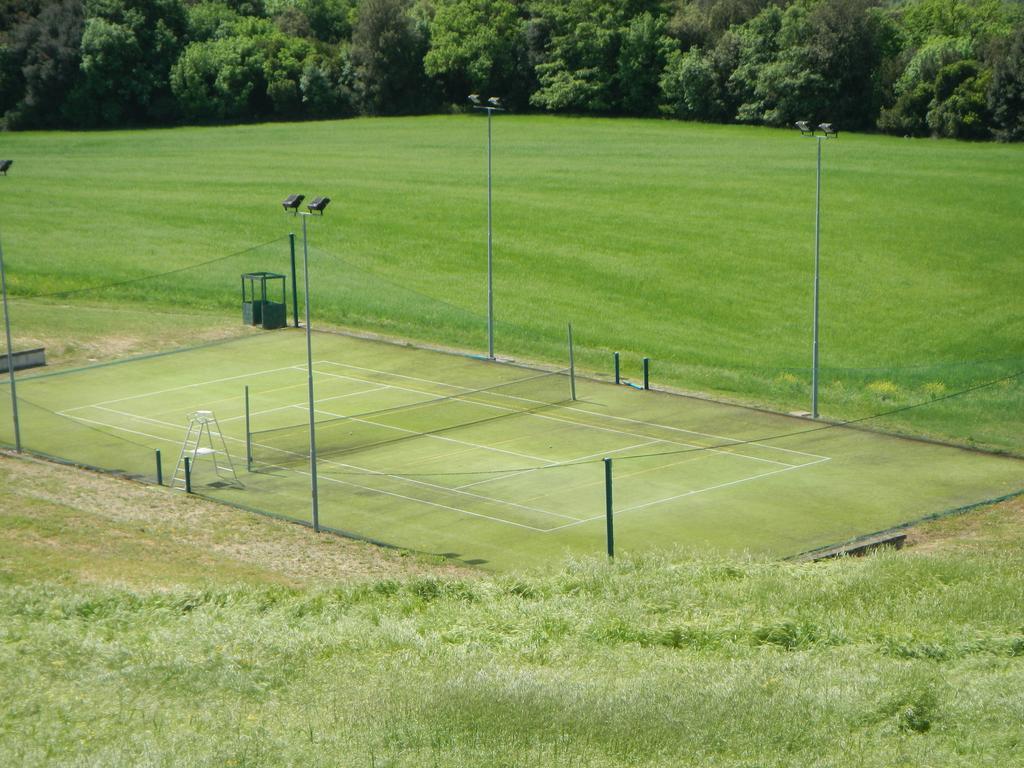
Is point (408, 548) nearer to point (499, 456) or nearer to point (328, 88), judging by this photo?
point (499, 456)

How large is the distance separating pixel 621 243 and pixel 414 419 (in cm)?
2405

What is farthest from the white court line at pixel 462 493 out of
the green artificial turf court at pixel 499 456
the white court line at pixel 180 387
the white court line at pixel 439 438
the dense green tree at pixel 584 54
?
the dense green tree at pixel 584 54

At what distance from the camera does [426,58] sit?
87.6 m

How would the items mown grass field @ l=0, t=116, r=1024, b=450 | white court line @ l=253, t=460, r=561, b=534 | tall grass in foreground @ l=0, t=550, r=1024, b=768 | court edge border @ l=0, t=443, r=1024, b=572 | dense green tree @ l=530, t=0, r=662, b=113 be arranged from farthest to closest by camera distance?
dense green tree @ l=530, t=0, r=662, b=113 → mown grass field @ l=0, t=116, r=1024, b=450 → white court line @ l=253, t=460, r=561, b=534 → court edge border @ l=0, t=443, r=1024, b=572 → tall grass in foreground @ l=0, t=550, r=1024, b=768

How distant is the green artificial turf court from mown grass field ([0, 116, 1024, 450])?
3.41 m

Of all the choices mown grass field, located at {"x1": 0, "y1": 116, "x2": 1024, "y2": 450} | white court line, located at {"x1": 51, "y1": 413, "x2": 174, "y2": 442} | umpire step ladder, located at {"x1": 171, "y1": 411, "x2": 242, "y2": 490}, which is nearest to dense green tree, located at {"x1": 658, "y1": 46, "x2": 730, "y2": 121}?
mown grass field, located at {"x1": 0, "y1": 116, "x2": 1024, "y2": 450}

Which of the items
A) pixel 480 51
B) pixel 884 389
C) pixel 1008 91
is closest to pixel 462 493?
pixel 884 389

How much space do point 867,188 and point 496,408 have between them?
34404 mm

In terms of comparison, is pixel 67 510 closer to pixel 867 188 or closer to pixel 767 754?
pixel 767 754

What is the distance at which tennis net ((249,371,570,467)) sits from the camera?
103 feet

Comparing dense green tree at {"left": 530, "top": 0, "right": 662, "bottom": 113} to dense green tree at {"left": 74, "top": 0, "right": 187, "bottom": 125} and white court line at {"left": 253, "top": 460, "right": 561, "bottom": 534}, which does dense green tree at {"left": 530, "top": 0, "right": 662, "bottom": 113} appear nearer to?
dense green tree at {"left": 74, "top": 0, "right": 187, "bottom": 125}

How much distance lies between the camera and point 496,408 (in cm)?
3491

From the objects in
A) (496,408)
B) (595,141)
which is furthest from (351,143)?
(496,408)

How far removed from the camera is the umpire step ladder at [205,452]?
2922 cm
